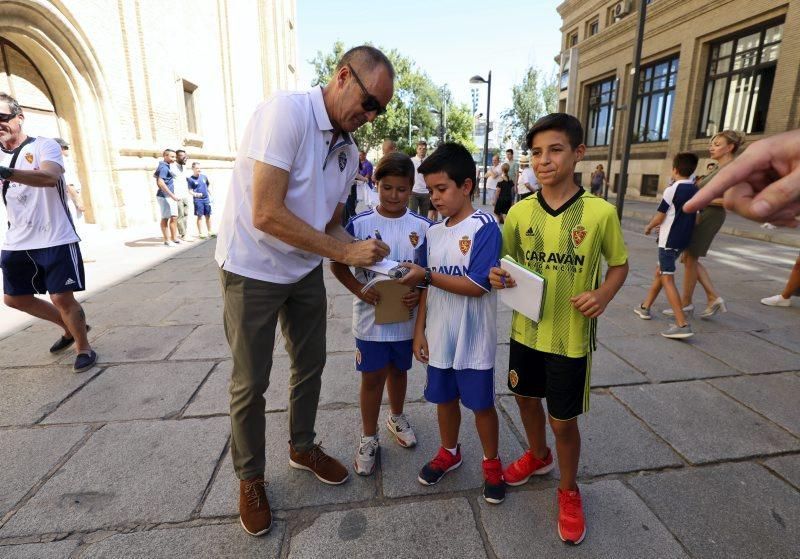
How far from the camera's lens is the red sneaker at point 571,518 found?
6.18 ft

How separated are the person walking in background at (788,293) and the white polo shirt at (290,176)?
5547 millimetres

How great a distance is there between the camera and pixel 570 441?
6.48 feet

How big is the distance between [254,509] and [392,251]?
4.58 feet

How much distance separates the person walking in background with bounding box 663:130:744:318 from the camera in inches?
161

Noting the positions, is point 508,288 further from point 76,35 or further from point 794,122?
point 794,122

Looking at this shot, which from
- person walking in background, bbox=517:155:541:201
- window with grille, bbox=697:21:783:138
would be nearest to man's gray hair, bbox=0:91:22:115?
person walking in background, bbox=517:155:541:201

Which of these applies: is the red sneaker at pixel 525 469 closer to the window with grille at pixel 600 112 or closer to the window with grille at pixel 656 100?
the window with grille at pixel 656 100

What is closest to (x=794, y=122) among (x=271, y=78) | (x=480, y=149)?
(x=271, y=78)

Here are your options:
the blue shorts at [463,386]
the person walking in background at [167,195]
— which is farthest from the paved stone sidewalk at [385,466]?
the person walking in background at [167,195]

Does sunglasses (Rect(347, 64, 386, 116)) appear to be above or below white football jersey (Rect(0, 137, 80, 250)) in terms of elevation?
above

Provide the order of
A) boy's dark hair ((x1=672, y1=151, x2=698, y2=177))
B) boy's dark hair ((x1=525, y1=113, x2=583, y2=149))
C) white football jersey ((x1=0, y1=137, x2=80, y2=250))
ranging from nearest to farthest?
boy's dark hair ((x1=525, y1=113, x2=583, y2=149)), white football jersey ((x1=0, y1=137, x2=80, y2=250)), boy's dark hair ((x1=672, y1=151, x2=698, y2=177))

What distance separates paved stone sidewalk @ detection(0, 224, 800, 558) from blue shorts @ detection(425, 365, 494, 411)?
499 mm

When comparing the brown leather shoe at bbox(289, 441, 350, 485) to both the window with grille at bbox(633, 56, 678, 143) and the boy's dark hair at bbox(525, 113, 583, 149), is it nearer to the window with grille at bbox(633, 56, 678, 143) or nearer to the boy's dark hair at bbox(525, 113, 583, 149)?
the boy's dark hair at bbox(525, 113, 583, 149)

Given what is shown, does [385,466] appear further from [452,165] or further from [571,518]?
[452,165]
